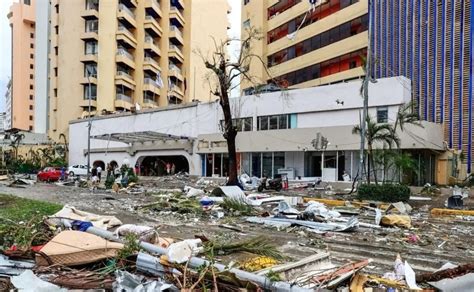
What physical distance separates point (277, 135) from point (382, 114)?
307 inches

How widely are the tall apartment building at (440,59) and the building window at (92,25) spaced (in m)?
39.4

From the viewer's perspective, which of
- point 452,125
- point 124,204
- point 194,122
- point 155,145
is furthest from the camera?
point 155,145

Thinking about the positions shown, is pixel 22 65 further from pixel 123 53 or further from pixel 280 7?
pixel 280 7

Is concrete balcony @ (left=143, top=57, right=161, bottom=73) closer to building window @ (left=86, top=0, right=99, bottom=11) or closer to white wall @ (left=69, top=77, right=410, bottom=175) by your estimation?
building window @ (left=86, top=0, right=99, bottom=11)

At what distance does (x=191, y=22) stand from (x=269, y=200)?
5605 centimetres

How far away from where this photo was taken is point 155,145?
42.1 meters

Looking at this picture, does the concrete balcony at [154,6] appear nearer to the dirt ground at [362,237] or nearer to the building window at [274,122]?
the building window at [274,122]

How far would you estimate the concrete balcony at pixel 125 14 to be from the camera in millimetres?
55766

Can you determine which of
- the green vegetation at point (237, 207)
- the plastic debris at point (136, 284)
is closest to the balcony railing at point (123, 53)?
the green vegetation at point (237, 207)

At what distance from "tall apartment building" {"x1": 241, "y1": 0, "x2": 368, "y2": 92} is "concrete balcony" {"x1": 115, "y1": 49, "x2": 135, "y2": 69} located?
1666 cm

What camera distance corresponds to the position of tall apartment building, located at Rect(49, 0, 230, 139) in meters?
55.4

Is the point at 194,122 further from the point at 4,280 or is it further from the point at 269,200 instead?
the point at 4,280

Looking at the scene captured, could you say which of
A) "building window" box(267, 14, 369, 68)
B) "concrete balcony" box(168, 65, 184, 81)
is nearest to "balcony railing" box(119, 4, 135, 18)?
"concrete balcony" box(168, 65, 184, 81)

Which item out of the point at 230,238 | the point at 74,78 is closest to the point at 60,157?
the point at 74,78
